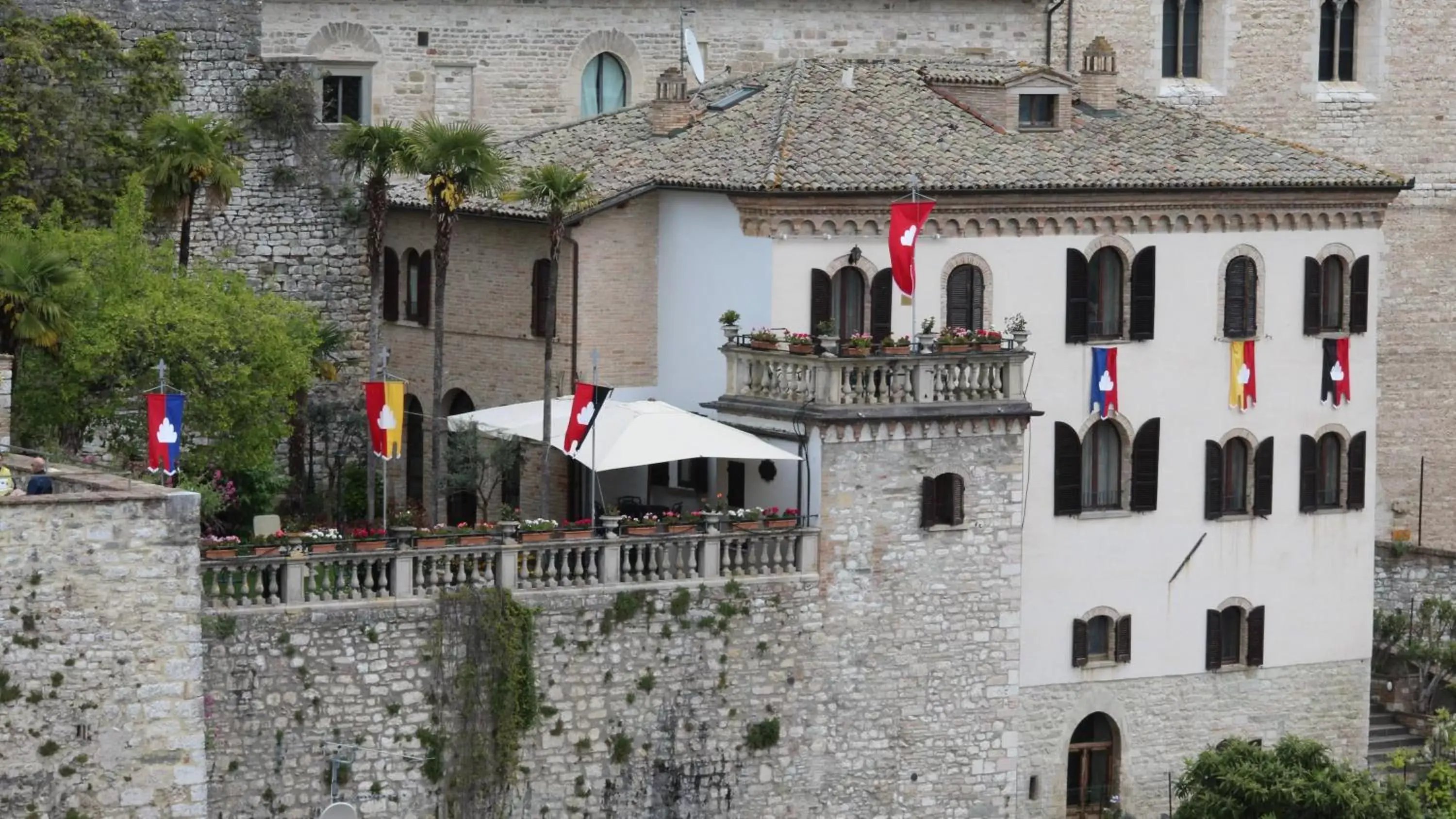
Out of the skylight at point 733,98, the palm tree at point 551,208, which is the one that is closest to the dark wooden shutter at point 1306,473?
the skylight at point 733,98

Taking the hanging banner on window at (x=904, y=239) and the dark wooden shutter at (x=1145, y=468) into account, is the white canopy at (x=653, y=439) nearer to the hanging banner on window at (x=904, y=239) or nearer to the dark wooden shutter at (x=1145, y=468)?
the hanging banner on window at (x=904, y=239)

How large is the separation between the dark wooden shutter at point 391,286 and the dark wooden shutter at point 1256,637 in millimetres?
13667

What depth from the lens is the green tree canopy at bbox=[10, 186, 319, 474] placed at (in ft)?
163

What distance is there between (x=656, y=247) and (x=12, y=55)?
32.4 ft

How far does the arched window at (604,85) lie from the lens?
200ft

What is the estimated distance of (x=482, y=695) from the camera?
156 ft

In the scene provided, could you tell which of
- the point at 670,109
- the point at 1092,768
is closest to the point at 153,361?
the point at 670,109

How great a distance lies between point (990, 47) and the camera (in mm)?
63344

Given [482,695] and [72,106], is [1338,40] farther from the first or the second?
[482,695]

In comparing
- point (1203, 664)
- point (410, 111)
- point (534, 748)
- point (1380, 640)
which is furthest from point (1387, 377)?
point (534, 748)

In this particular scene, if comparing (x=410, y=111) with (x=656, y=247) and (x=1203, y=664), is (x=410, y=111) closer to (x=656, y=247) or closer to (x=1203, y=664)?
(x=656, y=247)

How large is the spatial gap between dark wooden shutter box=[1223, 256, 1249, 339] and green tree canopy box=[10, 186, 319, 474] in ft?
43.8

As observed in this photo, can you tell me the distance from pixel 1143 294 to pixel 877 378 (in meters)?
5.98

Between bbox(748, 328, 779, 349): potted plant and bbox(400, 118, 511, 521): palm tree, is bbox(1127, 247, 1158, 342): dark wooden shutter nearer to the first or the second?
bbox(748, 328, 779, 349): potted plant
